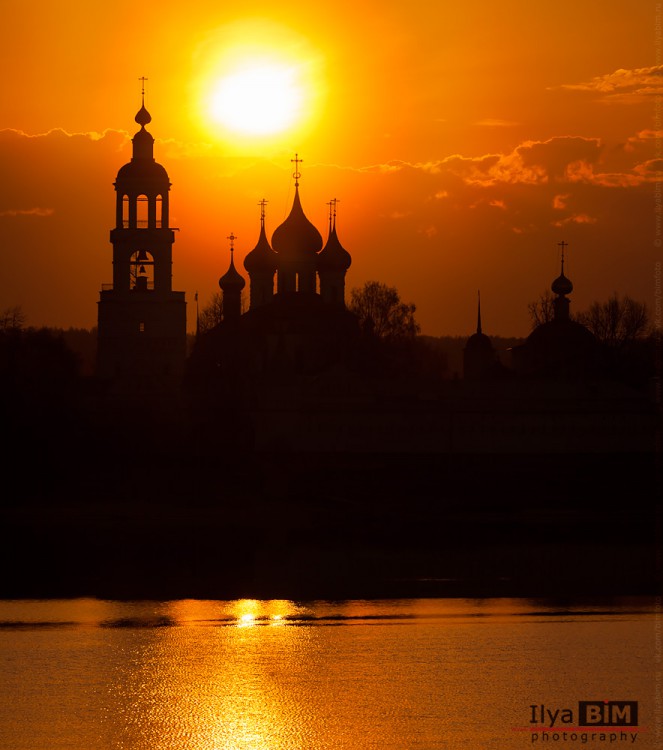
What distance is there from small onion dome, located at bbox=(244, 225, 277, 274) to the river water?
35.0 m

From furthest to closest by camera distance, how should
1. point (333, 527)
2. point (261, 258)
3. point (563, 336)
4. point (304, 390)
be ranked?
point (261, 258) < point (563, 336) < point (304, 390) < point (333, 527)

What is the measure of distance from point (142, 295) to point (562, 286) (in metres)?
15.8

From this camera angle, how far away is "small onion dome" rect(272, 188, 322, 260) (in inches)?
2395

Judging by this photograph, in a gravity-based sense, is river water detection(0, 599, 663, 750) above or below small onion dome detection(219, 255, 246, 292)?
below

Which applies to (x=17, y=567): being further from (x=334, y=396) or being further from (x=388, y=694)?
(x=334, y=396)

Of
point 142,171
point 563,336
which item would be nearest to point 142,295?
point 142,171

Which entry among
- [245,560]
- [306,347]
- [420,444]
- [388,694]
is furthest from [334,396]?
[388,694]

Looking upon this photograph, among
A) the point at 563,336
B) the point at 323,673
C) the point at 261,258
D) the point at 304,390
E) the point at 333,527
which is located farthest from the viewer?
the point at 261,258

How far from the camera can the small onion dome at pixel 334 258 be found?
61844mm

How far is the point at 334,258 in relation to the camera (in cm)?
6200

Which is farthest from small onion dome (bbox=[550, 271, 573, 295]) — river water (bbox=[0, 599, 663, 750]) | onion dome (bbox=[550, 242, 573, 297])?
river water (bbox=[0, 599, 663, 750])

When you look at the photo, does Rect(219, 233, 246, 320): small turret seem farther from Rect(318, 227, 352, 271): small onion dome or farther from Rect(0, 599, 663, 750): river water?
Rect(0, 599, 663, 750): river water

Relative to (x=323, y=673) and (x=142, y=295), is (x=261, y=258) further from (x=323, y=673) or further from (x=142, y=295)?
(x=323, y=673)

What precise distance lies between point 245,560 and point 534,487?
521 inches
